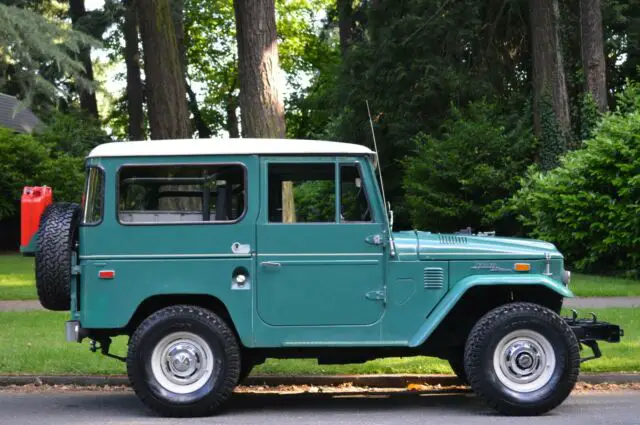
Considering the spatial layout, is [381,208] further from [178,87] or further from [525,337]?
Result: [178,87]

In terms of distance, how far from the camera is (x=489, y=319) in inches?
343

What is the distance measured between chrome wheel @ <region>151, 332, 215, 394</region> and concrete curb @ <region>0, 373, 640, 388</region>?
5.82ft

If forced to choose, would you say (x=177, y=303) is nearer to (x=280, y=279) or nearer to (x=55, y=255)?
(x=280, y=279)

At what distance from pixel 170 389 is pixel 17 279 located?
50.4ft

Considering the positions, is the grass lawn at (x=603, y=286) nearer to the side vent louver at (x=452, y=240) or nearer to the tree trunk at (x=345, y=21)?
the side vent louver at (x=452, y=240)

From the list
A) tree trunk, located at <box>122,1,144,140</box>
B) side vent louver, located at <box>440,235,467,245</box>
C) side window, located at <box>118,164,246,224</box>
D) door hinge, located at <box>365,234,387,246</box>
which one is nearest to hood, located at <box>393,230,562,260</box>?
side vent louver, located at <box>440,235,467,245</box>

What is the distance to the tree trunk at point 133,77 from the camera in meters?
41.0

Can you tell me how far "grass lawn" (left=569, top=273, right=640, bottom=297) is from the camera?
59.1 feet

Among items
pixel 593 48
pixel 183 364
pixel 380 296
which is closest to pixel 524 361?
pixel 380 296

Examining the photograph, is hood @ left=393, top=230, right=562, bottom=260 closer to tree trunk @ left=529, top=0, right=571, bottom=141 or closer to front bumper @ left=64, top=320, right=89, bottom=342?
front bumper @ left=64, top=320, right=89, bottom=342

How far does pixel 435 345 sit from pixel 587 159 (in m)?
13.9

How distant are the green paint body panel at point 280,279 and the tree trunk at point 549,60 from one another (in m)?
20.6

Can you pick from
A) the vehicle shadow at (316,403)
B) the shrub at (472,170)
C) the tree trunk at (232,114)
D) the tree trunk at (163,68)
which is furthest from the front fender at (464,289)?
the tree trunk at (232,114)

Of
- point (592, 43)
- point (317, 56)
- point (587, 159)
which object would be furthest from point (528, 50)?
point (317, 56)
